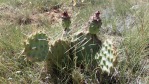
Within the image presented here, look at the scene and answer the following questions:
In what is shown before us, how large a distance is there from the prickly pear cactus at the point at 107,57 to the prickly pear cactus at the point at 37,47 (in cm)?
44

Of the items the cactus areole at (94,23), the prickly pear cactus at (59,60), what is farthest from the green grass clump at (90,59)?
the cactus areole at (94,23)

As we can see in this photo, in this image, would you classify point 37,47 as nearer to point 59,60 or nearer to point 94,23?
point 59,60

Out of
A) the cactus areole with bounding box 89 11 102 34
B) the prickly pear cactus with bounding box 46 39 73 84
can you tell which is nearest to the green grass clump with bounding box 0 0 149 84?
the prickly pear cactus with bounding box 46 39 73 84

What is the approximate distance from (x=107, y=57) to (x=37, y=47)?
58cm

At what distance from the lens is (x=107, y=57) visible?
239 cm

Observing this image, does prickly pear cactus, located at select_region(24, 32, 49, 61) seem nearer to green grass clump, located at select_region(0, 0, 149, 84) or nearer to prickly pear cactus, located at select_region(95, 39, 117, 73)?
green grass clump, located at select_region(0, 0, 149, 84)

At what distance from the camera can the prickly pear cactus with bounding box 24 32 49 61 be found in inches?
97.6

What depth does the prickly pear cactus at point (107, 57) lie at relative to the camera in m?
2.33

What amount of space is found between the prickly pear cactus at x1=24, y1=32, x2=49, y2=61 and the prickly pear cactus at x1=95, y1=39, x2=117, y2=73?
0.44 meters

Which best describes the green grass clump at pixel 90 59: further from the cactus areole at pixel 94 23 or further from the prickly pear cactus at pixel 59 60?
the cactus areole at pixel 94 23

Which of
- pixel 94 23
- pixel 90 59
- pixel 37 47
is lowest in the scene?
pixel 90 59

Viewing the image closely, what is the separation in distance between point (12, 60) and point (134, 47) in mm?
1128

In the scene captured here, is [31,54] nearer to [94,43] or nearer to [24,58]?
[24,58]

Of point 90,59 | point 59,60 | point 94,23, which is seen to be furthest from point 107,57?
point 59,60
